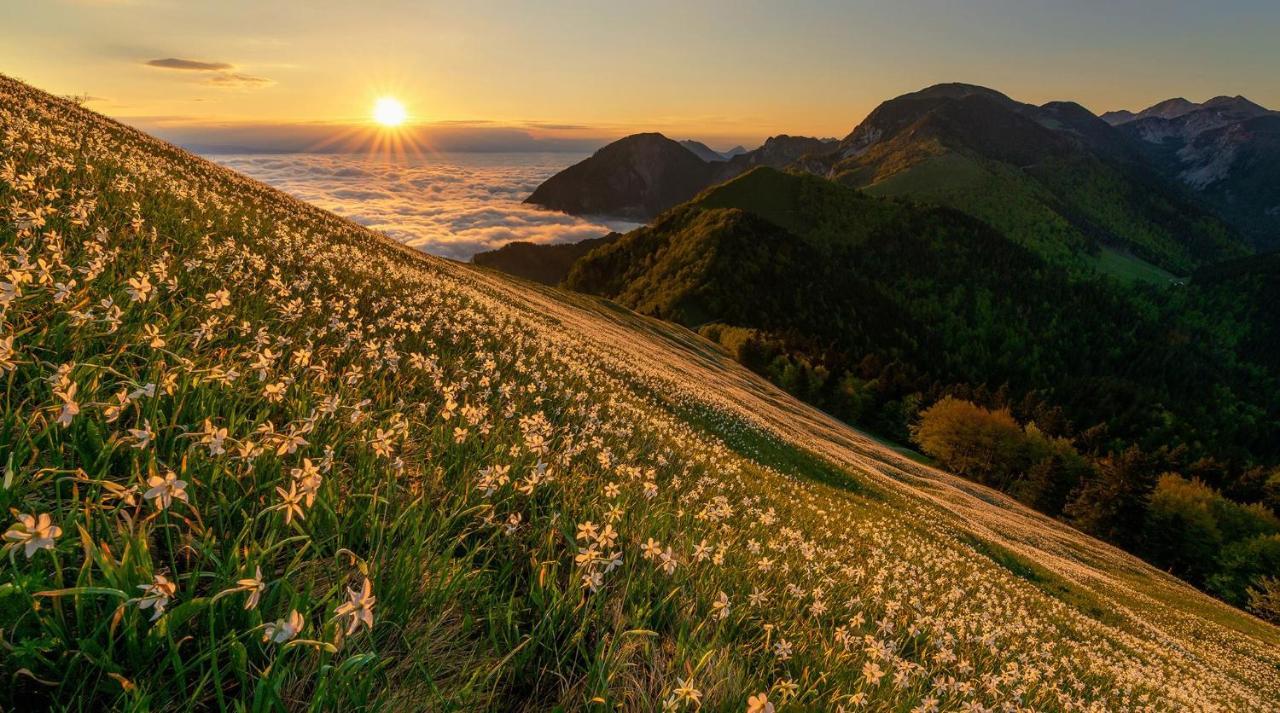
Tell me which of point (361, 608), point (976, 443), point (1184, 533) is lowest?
point (1184, 533)

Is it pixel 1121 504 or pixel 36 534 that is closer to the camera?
pixel 36 534

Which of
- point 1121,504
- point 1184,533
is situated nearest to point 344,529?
point 1121,504

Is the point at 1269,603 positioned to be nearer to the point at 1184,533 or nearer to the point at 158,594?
the point at 1184,533

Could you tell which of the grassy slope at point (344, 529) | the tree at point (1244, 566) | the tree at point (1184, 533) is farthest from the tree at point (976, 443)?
the grassy slope at point (344, 529)

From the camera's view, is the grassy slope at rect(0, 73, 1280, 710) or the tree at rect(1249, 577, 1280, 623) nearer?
the grassy slope at rect(0, 73, 1280, 710)

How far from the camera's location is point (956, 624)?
859 centimetres

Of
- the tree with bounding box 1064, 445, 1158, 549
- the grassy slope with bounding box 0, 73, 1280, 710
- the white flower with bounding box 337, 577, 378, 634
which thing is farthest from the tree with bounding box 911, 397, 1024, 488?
the white flower with bounding box 337, 577, 378, 634

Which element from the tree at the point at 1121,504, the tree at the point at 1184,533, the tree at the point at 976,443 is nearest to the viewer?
the tree at the point at 1184,533

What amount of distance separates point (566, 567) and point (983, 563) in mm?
20642

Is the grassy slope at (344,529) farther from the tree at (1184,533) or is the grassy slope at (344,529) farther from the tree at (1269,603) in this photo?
the tree at (1184,533)

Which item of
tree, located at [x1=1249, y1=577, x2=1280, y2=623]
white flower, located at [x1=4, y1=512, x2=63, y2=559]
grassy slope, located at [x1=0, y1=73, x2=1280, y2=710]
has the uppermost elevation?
white flower, located at [x1=4, y1=512, x2=63, y2=559]

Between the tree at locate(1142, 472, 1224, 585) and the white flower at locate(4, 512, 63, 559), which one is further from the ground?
the white flower at locate(4, 512, 63, 559)

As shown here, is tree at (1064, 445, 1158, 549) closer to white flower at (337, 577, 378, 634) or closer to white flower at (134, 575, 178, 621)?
white flower at (337, 577, 378, 634)

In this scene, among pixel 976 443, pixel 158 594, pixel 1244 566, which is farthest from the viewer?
pixel 976 443
